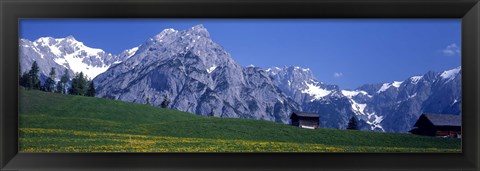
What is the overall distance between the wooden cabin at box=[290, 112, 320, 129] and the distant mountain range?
17 cm

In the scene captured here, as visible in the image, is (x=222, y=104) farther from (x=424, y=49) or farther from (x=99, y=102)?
(x=424, y=49)

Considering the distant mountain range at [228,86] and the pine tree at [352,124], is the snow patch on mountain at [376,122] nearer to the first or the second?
the distant mountain range at [228,86]

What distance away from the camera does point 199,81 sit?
8.19 m

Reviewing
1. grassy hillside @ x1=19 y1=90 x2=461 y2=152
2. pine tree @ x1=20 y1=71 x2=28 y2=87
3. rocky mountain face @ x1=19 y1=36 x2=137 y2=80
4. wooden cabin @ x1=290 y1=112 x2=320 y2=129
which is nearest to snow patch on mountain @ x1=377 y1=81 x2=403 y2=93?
grassy hillside @ x1=19 y1=90 x2=461 y2=152

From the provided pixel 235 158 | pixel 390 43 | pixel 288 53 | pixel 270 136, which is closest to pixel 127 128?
pixel 270 136

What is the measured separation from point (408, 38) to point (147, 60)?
12.7 feet

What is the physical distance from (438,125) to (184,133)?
4315 mm

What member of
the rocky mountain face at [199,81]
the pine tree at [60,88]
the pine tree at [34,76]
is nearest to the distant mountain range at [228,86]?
the rocky mountain face at [199,81]

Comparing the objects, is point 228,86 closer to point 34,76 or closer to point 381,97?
point 381,97

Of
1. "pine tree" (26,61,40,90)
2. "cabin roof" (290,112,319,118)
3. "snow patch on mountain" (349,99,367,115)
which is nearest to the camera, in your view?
"pine tree" (26,61,40,90)

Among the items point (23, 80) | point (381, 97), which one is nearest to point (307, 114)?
point (381, 97)

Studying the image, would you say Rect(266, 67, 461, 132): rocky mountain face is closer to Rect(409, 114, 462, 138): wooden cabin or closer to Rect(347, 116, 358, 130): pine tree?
Rect(409, 114, 462, 138): wooden cabin

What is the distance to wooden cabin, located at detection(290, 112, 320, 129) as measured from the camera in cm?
794

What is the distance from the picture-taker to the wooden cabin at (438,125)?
6228 millimetres
